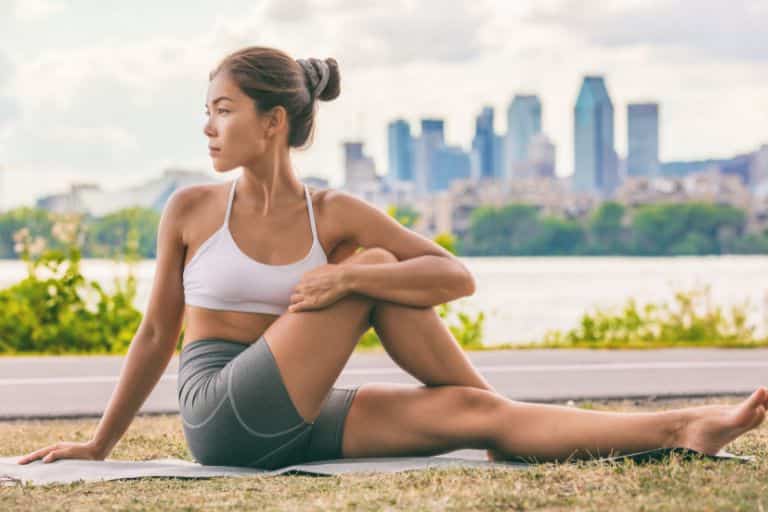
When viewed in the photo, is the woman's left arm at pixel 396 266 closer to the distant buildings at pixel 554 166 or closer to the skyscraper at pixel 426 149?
the distant buildings at pixel 554 166

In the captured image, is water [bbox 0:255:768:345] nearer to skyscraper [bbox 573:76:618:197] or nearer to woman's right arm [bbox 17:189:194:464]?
woman's right arm [bbox 17:189:194:464]

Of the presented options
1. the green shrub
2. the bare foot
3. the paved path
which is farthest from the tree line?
the bare foot

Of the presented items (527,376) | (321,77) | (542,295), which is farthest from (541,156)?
(321,77)

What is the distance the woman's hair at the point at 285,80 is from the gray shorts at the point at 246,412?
0.66 m

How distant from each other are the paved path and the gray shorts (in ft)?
7.71

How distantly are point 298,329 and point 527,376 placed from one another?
3.89 meters

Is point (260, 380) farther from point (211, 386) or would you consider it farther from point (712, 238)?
point (712, 238)

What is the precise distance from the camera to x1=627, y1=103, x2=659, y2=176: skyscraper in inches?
5103

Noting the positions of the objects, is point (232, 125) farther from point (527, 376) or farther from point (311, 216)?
point (527, 376)

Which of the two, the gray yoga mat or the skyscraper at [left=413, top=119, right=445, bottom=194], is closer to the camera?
the gray yoga mat

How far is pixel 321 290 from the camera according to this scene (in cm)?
292

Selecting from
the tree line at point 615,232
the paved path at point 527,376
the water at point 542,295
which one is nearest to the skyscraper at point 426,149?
the tree line at point 615,232

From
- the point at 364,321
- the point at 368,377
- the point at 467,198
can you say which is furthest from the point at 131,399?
the point at 467,198

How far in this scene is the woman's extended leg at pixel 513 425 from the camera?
9.41 feet
